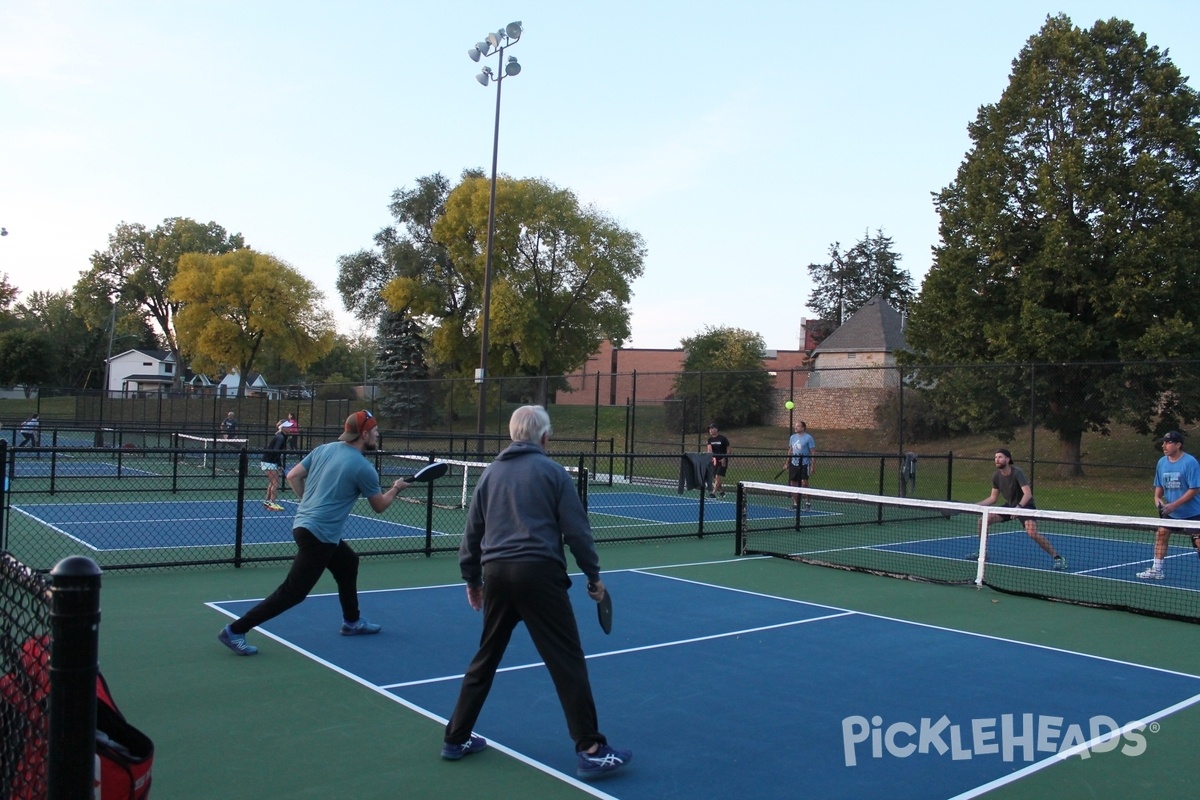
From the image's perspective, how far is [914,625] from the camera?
28.0 ft

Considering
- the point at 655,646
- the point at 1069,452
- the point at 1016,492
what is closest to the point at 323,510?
the point at 655,646

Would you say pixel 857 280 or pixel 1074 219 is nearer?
pixel 1074 219

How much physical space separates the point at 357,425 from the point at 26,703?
4616 mm

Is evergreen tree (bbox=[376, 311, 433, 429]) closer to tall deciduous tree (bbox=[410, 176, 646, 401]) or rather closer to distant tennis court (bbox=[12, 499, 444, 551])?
tall deciduous tree (bbox=[410, 176, 646, 401])

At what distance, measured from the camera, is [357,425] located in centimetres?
708

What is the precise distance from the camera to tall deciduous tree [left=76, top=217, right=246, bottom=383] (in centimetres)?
7281

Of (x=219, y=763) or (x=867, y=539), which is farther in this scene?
(x=867, y=539)

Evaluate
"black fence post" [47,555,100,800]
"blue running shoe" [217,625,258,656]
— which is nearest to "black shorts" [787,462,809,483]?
"blue running shoe" [217,625,258,656]

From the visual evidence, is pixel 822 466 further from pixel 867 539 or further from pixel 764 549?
pixel 764 549

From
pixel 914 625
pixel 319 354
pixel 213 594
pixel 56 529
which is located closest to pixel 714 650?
pixel 914 625

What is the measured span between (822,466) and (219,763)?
2469cm

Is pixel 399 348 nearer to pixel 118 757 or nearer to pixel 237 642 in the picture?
pixel 237 642

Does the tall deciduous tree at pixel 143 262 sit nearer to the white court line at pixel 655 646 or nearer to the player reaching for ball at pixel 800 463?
the player reaching for ball at pixel 800 463

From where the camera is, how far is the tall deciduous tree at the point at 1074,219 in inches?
1120
